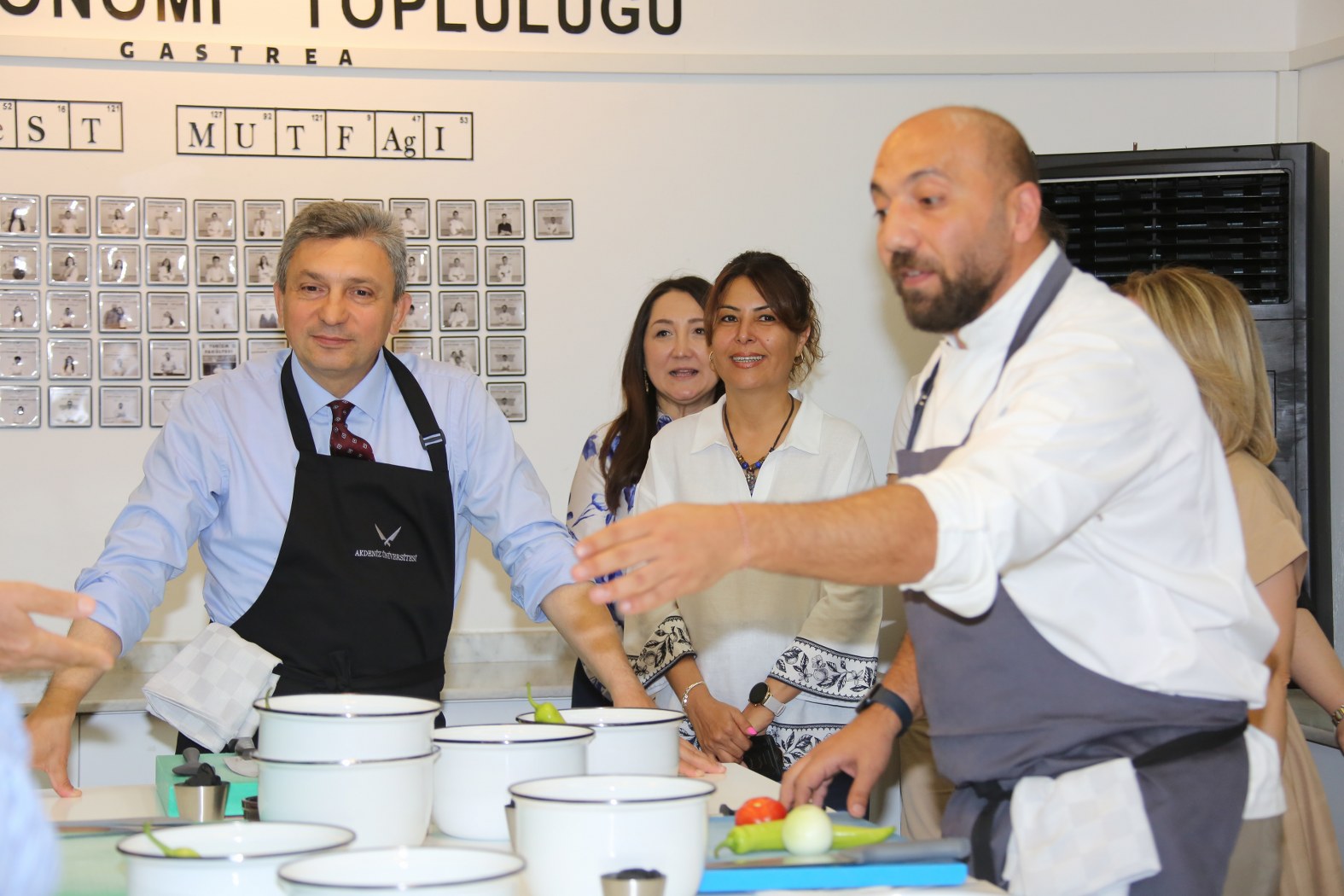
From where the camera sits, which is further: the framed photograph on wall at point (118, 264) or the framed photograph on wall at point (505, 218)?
the framed photograph on wall at point (505, 218)

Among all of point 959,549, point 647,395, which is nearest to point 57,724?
point 959,549

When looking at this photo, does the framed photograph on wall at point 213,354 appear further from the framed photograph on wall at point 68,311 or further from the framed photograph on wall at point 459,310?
the framed photograph on wall at point 459,310

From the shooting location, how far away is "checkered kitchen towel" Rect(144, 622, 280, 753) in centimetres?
182

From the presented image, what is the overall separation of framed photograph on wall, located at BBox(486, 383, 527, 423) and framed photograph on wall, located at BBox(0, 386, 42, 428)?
1210 mm

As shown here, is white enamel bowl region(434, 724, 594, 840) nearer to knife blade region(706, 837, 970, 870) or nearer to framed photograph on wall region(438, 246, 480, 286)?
knife blade region(706, 837, 970, 870)

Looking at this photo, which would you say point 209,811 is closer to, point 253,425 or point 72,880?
point 72,880

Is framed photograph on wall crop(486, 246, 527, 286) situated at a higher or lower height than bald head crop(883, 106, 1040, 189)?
higher

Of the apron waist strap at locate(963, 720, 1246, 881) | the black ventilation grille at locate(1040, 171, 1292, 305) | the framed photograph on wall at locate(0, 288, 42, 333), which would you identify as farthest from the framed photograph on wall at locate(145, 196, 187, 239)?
the apron waist strap at locate(963, 720, 1246, 881)

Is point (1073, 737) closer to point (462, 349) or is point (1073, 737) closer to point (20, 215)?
point (462, 349)

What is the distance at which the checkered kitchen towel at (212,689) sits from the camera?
1816 mm

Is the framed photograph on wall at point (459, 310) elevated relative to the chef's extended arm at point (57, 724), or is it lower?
elevated

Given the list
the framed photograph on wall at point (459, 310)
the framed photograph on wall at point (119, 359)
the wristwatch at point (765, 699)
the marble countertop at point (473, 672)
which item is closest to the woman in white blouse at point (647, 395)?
the marble countertop at point (473, 672)

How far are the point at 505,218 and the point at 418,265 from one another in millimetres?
280

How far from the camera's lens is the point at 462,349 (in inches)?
149
